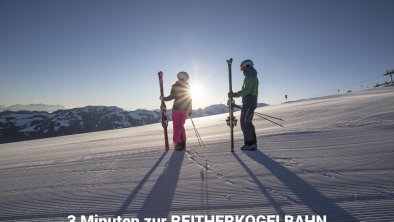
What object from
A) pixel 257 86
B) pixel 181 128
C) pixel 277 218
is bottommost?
pixel 277 218

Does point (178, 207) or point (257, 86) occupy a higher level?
point (257, 86)

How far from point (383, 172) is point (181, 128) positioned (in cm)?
599

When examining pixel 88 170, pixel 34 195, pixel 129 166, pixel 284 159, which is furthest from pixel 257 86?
pixel 34 195

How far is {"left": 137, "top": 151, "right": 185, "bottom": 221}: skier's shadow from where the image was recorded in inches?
155

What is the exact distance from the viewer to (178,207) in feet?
13.4

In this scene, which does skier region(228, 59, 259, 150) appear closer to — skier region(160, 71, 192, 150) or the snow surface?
the snow surface

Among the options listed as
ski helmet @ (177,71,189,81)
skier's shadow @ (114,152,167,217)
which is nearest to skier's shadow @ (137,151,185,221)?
skier's shadow @ (114,152,167,217)

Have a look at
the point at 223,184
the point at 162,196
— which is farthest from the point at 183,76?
the point at 162,196

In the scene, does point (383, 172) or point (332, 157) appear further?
point (332, 157)

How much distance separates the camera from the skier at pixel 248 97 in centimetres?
840

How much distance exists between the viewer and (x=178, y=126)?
31.8ft

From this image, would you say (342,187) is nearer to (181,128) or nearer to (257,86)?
(257,86)

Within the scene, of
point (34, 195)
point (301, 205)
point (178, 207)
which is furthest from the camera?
point (34, 195)

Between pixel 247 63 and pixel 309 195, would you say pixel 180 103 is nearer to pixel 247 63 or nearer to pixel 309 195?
pixel 247 63
